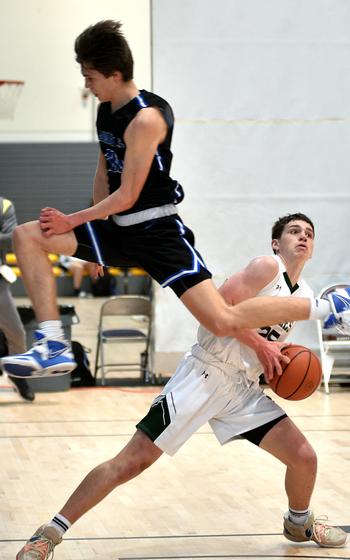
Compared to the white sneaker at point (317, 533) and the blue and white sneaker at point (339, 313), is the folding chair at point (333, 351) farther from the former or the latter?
the blue and white sneaker at point (339, 313)

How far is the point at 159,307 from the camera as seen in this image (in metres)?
9.95

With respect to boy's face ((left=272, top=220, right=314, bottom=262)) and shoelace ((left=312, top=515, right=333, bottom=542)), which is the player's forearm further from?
shoelace ((left=312, top=515, right=333, bottom=542))

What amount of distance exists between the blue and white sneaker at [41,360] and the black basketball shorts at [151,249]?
41 centimetres

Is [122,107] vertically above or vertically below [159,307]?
above

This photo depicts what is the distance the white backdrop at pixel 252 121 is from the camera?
32.4 feet

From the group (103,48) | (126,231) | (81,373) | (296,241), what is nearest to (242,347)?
(296,241)

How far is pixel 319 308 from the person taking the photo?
13.9 feet

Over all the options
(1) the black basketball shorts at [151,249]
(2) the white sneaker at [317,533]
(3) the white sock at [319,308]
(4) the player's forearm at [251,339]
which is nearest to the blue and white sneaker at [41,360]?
(1) the black basketball shorts at [151,249]

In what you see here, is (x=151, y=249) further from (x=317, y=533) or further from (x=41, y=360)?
(x=317, y=533)

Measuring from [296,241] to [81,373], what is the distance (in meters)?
5.60

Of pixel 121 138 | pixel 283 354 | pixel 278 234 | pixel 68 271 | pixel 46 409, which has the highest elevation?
pixel 121 138

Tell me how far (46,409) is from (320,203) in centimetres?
358

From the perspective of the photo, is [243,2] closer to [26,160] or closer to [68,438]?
[68,438]

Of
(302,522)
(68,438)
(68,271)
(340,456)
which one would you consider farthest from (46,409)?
(68,271)
